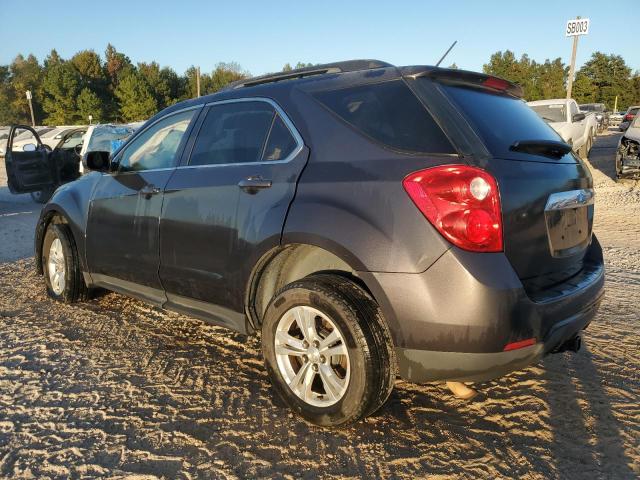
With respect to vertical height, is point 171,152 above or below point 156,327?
above

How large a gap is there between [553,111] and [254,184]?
13.2 metres

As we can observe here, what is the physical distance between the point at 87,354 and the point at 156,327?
63cm

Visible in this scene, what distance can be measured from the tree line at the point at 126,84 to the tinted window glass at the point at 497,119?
1976 inches

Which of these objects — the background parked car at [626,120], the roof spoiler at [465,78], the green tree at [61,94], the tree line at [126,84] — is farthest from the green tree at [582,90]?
the roof spoiler at [465,78]

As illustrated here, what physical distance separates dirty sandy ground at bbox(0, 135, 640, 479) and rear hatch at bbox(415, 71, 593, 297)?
765mm

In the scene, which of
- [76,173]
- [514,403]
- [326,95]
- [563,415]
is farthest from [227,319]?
[76,173]

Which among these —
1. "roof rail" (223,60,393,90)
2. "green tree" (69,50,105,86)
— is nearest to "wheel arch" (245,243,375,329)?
"roof rail" (223,60,393,90)

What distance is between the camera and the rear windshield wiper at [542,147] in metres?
2.53

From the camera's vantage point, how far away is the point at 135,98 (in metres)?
50.2

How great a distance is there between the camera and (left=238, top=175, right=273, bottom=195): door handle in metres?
2.81

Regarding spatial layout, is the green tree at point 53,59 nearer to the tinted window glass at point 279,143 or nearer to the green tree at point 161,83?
the green tree at point 161,83

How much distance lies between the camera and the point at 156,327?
13.4ft

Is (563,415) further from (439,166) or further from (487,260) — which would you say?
(439,166)

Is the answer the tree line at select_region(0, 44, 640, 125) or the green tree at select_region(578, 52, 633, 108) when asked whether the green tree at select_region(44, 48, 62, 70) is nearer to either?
the tree line at select_region(0, 44, 640, 125)
